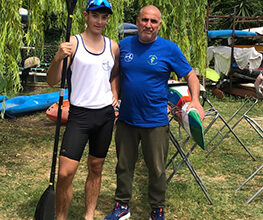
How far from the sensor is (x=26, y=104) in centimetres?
1038

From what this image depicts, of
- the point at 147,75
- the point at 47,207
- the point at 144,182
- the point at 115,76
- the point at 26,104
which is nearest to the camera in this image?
the point at 47,207

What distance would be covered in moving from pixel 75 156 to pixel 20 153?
3.85 m

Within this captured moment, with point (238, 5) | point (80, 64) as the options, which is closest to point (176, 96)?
point (80, 64)

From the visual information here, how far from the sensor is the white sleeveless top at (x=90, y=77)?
332cm

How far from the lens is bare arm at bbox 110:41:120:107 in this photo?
3.64 metres

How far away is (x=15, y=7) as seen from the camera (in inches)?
199

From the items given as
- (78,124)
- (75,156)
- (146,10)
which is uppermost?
(146,10)

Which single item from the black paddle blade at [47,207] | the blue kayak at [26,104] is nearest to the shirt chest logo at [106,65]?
the black paddle blade at [47,207]

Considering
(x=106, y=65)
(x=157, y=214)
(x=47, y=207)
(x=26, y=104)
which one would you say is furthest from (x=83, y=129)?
(x=26, y=104)

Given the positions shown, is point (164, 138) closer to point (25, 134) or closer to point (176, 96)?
point (176, 96)

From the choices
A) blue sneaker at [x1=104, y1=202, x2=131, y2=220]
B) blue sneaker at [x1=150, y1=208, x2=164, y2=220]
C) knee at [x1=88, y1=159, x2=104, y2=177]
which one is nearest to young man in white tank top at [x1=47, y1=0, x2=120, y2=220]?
knee at [x1=88, y1=159, x2=104, y2=177]

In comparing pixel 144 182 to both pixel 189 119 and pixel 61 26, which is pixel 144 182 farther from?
pixel 61 26

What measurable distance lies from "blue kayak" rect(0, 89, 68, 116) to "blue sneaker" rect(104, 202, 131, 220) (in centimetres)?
640

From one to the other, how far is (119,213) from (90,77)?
158 cm
